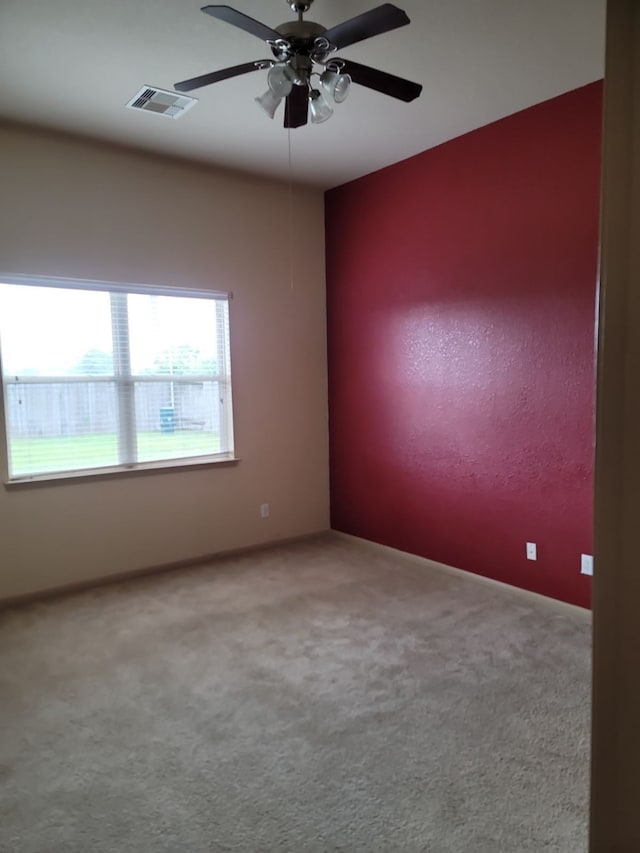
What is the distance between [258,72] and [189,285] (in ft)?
5.50

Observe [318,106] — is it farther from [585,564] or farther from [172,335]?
[585,564]

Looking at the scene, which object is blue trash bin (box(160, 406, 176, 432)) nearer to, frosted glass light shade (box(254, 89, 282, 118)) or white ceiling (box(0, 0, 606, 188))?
white ceiling (box(0, 0, 606, 188))

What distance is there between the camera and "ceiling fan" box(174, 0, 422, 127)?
76.4 inches

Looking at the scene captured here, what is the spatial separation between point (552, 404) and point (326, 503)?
92.8 inches

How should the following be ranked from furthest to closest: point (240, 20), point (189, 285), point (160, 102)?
point (189, 285) < point (160, 102) < point (240, 20)

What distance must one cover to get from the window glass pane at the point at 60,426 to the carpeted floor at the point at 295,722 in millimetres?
915

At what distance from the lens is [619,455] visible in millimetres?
931

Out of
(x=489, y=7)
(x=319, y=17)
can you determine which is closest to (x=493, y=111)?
(x=489, y=7)

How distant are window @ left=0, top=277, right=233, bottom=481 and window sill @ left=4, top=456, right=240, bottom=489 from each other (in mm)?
20

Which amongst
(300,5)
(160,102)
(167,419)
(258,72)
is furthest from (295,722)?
(160,102)

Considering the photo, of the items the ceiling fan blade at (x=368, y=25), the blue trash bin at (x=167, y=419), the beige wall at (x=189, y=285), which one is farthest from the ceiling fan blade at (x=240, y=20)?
the blue trash bin at (x=167, y=419)

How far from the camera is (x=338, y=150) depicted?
391 centimetres

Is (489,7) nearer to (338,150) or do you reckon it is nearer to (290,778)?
(338,150)

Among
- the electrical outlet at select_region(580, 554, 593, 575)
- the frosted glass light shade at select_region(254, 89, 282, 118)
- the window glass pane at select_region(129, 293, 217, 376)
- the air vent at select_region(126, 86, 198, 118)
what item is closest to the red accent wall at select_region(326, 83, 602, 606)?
the electrical outlet at select_region(580, 554, 593, 575)
